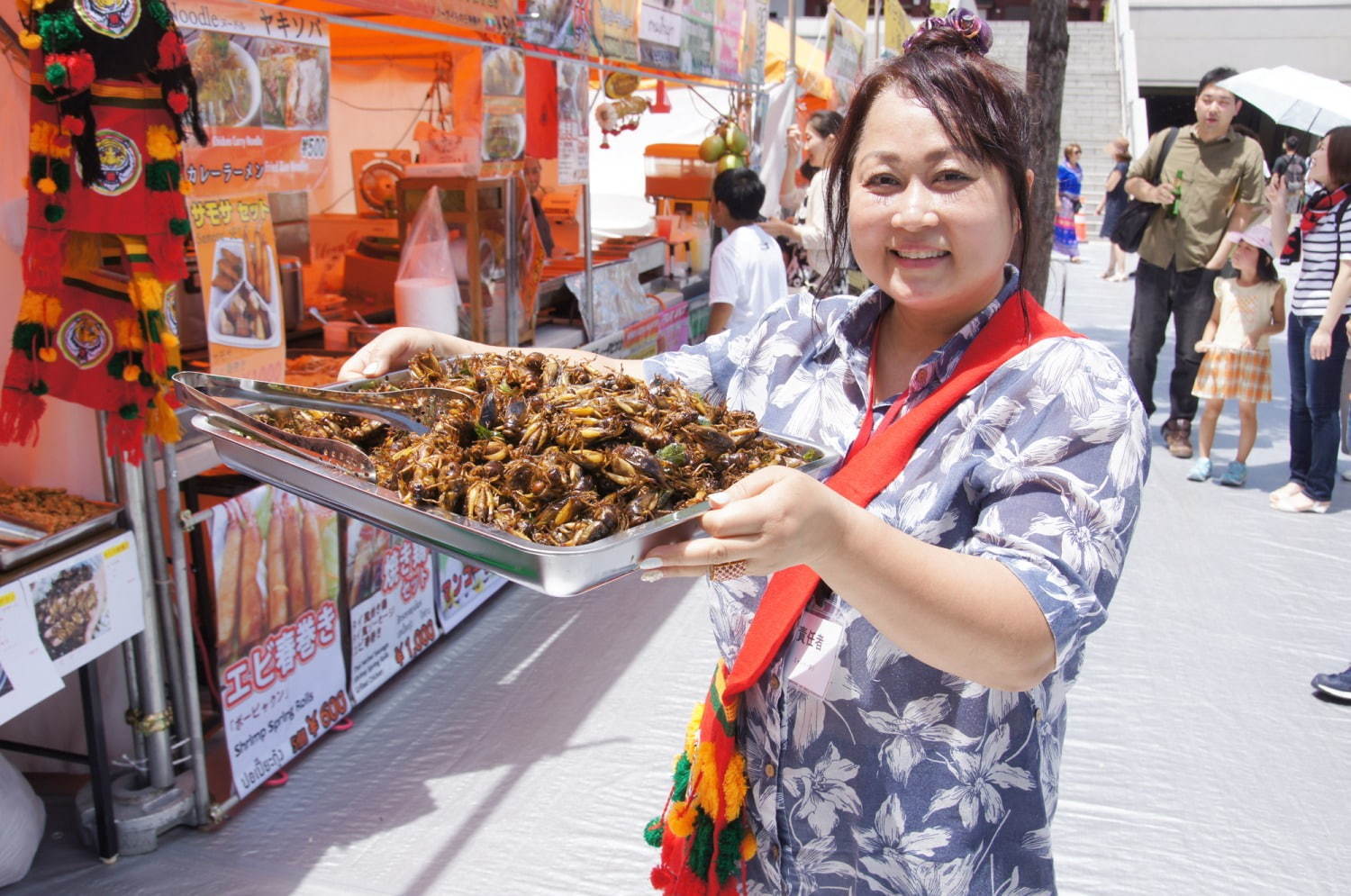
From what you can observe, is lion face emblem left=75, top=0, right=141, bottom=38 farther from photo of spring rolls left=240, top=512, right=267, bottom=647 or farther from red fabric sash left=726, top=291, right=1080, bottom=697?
red fabric sash left=726, top=291, right=1080, bottom=697

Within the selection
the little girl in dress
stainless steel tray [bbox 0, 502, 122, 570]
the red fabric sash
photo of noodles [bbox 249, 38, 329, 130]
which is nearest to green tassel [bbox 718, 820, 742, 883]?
the red fabric sash

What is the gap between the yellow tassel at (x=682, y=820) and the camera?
1.77 metres

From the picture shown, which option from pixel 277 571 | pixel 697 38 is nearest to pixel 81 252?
pixel 277 571

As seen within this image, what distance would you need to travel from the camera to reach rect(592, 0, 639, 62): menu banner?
5375mm

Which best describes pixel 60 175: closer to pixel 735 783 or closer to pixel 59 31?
pixel 59 31

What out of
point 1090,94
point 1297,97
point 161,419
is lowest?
point 161,419

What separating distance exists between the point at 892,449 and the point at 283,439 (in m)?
0.94

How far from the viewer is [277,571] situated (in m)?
3.54

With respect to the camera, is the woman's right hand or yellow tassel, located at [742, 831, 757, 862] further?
the woman's right hand

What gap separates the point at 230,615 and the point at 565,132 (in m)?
3.18

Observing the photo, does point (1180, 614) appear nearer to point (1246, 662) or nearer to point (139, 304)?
point (1246, 662)

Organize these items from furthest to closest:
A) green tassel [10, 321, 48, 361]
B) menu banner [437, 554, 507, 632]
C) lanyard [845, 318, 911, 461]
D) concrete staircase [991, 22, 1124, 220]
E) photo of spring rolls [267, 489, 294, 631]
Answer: concrete staircase [991, 22, 1124, 220], menu banner [437, 554, 507, 632], photo of spring rolls [267, 489, 294, 631], green tassel [10, 321, 48, 361], lanyard [845, 318, 911, 461]

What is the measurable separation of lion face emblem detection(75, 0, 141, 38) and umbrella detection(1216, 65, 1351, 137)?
7838 mm

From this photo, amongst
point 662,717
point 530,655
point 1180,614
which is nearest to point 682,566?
point 662,717
